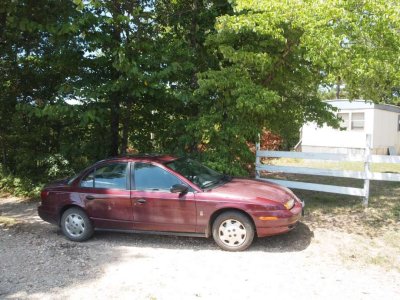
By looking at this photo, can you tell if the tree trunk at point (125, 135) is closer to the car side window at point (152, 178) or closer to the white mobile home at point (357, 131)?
the car side window at point (152, 178)

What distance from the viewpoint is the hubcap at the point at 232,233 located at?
6.39m

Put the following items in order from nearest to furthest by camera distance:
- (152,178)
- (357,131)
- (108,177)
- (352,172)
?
(152,178)
(108,177)
(352,172)
(357,131)

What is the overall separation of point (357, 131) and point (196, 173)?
17.2 metres

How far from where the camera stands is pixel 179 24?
11.0 metres

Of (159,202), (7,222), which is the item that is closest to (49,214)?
(7,222)

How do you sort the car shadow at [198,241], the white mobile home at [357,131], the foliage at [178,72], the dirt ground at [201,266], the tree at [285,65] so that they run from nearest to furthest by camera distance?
1. the dirt ground at [201,266]
2. the car shadow at [198,241]
3. the tree at [285,65]
4. the foliage at [178,72]
5. the white mobile home at [357,131]

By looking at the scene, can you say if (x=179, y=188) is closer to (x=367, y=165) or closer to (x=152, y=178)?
(x=152, y=178)

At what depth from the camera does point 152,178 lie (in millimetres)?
6910

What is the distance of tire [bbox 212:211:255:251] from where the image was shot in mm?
6344

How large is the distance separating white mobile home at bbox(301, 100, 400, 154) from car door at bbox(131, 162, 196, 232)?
16.3m

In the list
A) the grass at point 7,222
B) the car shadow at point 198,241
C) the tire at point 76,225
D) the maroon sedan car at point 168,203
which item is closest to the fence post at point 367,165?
the car shadow at point 198,241

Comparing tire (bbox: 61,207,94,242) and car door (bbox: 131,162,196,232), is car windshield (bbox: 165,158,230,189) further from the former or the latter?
tire (bbox: 61,207,94,242)

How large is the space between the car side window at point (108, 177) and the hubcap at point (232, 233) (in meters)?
1.82

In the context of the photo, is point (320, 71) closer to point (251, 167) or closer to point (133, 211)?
point (251, 167)
